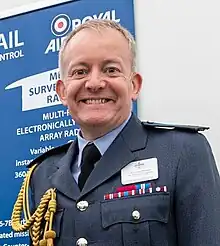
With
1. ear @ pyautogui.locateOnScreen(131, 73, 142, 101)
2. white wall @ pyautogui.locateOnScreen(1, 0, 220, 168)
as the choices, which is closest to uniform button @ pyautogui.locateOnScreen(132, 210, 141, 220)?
ear @ pyautogui.locateOnScreen(131, 73, 142, 101)

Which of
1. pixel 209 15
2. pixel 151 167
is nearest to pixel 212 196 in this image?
pixel 151 167

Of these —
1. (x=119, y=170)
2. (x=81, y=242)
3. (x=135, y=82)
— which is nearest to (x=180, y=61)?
(x=135, y=82)

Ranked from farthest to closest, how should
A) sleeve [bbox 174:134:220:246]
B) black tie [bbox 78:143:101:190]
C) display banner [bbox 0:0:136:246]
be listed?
display banner [bbox 0:0:136:246] < black tie [bbox 78:143:101:190] < sleeve [bbox 174:134:220:246]

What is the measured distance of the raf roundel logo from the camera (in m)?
1.52

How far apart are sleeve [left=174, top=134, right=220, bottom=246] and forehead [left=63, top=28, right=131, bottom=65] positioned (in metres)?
0.21

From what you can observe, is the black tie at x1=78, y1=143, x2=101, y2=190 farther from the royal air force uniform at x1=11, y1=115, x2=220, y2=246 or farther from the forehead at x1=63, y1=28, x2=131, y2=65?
the forehead at x1=63, y1=28, x2=131, y2=65

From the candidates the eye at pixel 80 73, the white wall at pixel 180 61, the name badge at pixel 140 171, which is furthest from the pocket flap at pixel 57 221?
the white wall at pixel 180 61

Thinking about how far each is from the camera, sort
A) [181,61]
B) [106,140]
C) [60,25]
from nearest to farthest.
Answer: [106,140] < [181,61] < [60,25]

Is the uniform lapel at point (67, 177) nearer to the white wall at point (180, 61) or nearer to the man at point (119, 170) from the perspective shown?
the man at point (119, 170)

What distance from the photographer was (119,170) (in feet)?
3.14

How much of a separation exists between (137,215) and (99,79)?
23 centimetres

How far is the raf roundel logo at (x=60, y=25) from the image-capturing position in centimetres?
152

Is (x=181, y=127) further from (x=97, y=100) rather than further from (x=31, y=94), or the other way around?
(x=31, y=94)

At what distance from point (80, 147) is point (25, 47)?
649 millimetres
